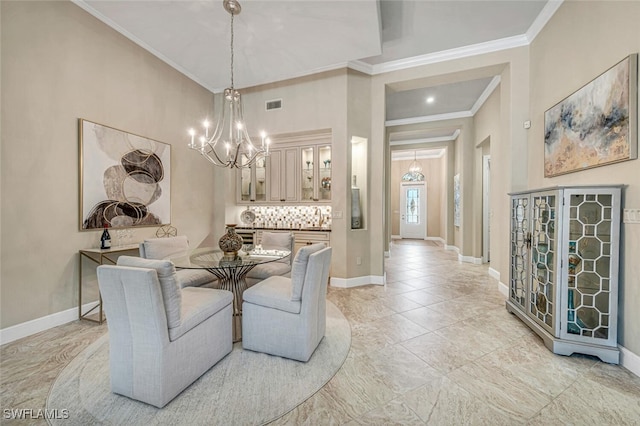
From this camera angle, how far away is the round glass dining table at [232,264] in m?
2.24

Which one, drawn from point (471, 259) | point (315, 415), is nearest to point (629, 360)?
point (315, 415)

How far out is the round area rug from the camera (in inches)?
60.6

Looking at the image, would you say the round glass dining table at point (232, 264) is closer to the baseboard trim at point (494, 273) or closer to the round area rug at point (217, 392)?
the round area rug at point (217, 392)

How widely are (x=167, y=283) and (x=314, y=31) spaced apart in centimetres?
308

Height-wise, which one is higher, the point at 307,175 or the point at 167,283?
the point at 307,175

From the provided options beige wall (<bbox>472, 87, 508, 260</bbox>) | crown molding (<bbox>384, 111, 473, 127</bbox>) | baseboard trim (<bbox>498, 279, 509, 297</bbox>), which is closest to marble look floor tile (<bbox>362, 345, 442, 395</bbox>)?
baseboard trim (<bbox>498, 279, 509, 297</bbox>)

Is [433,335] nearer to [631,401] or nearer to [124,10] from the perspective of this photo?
[631,401]

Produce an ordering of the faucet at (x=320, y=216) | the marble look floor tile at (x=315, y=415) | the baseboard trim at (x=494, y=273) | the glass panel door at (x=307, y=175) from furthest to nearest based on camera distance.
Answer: the faucet at (x=320, y=216), the glass panel door at (x=307, y=175), the baseboard trim at (x=494, y=273), the marble look floor tile at (x=315, y=415)

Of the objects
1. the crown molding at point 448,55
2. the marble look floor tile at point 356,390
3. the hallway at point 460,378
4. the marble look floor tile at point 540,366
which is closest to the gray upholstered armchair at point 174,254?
the hallway at point 460,378

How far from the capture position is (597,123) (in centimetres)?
229

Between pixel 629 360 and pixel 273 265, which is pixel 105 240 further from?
pixel 629 360

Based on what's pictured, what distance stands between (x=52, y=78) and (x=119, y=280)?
259cm

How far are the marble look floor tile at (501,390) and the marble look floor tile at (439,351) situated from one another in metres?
0.07

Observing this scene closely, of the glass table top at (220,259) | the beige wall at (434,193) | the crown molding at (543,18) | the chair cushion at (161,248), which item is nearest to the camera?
the glass table top at (220,259)
